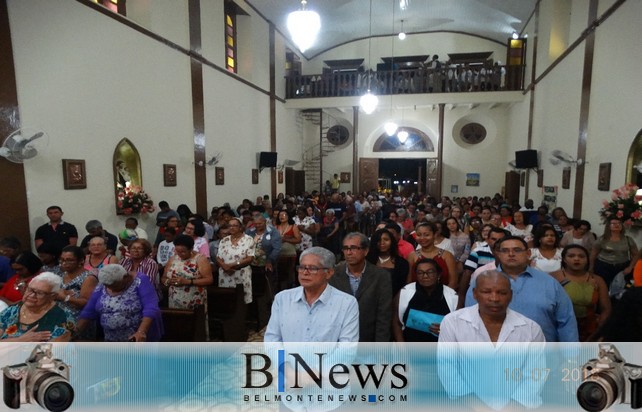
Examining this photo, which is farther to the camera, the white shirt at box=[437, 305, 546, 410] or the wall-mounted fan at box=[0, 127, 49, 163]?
the wall-mounted fan at box=[0, 127, 49, 163]

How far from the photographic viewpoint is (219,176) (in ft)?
30.2

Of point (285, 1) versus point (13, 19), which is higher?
point (285, 1)

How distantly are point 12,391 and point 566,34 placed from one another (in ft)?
37.3

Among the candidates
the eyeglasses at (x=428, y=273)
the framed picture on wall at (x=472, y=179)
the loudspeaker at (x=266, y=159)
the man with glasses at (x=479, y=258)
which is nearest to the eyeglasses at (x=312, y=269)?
the eyeglasses at (x=428, y=273)

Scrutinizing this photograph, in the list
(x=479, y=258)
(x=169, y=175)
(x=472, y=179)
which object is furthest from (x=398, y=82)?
(x=479, y=258)

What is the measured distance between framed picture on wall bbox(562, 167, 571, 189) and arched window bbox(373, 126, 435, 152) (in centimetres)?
794

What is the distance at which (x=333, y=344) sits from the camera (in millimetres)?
1999

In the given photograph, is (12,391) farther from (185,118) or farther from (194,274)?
(185,118)

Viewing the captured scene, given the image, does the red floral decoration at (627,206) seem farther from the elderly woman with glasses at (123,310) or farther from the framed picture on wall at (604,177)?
the elderly woman with glasses at (123,310)

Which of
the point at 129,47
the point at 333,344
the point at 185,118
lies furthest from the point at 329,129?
the point at 333,344

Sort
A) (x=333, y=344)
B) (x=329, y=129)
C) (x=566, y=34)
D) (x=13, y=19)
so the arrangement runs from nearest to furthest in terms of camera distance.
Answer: (x=333, y=344)
(x=13, y=19)
(x=566, y=34)
(x=329, y=129)

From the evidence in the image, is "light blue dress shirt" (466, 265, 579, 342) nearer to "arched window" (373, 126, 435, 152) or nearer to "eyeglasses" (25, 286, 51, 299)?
"eyeglasses" (25, 286, 51, 299)

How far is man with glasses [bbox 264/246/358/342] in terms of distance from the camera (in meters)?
2.04

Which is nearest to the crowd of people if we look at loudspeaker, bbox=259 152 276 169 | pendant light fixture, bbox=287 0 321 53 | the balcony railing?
pendant light fixture, bbox=287 0 321 53
